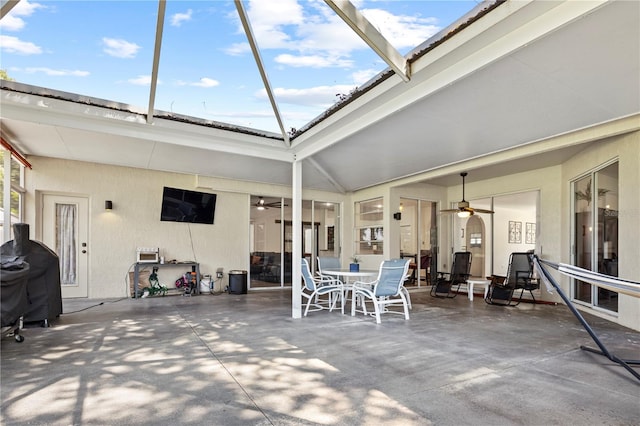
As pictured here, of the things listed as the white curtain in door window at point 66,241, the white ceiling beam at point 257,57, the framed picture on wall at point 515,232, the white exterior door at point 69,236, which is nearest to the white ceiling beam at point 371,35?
the white ceiling beam at point 257,57

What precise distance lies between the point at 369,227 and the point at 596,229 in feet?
16.5

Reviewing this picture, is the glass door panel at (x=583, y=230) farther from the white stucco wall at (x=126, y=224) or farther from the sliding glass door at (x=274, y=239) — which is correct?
the white stucco wall at (x=126, y=224)

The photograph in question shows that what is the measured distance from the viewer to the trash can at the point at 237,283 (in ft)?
27.2

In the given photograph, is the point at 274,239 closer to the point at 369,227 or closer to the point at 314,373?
the point at 369,227

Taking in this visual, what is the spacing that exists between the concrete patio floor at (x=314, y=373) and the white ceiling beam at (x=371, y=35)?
9.15ft

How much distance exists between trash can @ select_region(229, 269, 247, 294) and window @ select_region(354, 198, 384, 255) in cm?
339

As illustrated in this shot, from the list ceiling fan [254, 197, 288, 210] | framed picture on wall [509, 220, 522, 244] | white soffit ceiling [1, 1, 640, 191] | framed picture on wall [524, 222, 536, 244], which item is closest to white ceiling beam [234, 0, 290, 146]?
white soffit ceiling [1, 1, 640, 191]

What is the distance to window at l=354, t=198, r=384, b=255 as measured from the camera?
940cm

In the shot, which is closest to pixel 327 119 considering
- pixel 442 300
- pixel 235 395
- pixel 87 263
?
pixel 235 395

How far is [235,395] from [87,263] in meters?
6.26

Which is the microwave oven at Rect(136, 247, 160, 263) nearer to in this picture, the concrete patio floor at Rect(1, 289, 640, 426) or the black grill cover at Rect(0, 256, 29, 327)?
the concrete patio floor at Rect(1, 289, 640, 426)

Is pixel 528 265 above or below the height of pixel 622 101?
below

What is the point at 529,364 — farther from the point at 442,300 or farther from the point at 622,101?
the point at 442,300

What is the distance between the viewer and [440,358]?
11.6 ft
